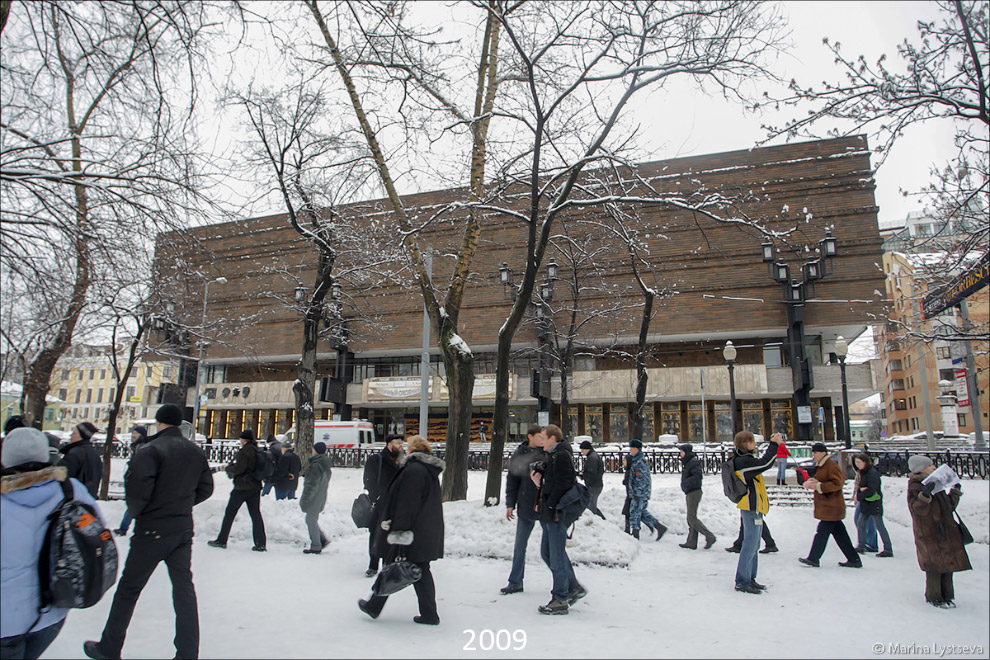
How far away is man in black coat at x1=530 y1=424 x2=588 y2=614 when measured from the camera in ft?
18.7

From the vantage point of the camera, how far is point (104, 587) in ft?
10.4

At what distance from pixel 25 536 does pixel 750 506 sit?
6653mm

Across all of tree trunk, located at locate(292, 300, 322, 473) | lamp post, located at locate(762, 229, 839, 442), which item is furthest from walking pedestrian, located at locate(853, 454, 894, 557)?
lamp post, located at locate(762, 229, 839, 442)

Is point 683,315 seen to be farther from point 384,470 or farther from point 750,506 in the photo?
point 384,470

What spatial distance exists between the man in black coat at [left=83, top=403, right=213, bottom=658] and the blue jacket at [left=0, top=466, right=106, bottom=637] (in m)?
0.96

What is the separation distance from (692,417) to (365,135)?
108 ft

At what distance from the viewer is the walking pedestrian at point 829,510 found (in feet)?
27.1

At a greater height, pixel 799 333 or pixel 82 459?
pixel 799 333

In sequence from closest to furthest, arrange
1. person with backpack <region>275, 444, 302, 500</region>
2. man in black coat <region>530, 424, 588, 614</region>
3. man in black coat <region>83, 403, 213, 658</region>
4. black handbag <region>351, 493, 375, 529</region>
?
Answer: man in black coat <region>83, 403, 213, 658</region> → man in black coat <region>530, 424, 588, 614</region> → black handbag <region>351, 493, 375, 529</region> → person with backpack <region>275, 444, 302, 500</region>

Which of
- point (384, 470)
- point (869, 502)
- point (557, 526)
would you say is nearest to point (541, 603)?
point (557, 526)

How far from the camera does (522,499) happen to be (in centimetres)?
622

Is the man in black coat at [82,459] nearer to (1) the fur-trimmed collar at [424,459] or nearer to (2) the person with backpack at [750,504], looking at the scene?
(1) the fur-trimmed collar at [424,459]

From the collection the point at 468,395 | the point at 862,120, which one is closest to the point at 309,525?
the point at 468,395

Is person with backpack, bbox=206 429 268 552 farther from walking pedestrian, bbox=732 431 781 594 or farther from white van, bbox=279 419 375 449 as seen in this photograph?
white van, bbox=279 419 375 449
